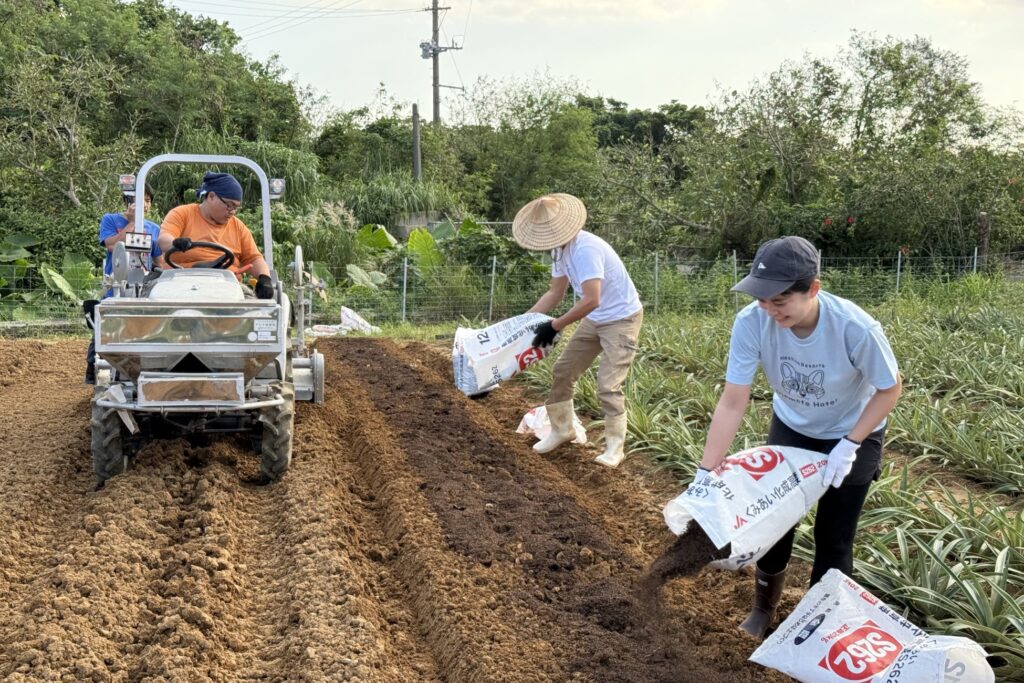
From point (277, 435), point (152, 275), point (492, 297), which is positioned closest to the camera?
point (277, 435)

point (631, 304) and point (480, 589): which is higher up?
point (631, 304)

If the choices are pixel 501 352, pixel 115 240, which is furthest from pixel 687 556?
pixel 115 240

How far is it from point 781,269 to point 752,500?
85 centimetres

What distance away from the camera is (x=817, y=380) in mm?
3334

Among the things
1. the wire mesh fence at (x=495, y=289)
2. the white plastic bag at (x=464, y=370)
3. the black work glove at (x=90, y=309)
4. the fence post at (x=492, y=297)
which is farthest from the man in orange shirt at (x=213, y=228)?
the fence post at (x=492, y=297)

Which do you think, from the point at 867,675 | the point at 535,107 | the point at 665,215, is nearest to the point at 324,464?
the point at 867,675

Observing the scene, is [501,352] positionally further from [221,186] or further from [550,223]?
[221,186]

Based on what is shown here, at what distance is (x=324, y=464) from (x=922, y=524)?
3631 millimetres

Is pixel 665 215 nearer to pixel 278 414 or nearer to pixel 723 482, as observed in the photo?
pixel 278 414

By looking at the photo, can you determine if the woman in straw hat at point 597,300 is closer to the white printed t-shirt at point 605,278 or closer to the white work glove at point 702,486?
the white printed t-shirt at point 605,278

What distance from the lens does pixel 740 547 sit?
3172mm

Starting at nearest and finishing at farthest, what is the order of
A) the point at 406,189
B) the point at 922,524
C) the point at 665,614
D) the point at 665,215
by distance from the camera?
the point at 665,614 < the point at 922,524 < the point at 665,215 < the point at 406,189

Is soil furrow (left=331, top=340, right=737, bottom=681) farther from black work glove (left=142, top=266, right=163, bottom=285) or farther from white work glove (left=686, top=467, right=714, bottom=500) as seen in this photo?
black work glove (left=142, top=266, right=163, bottom=285)

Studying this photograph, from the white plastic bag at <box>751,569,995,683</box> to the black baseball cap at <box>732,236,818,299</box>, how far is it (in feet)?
3.58
